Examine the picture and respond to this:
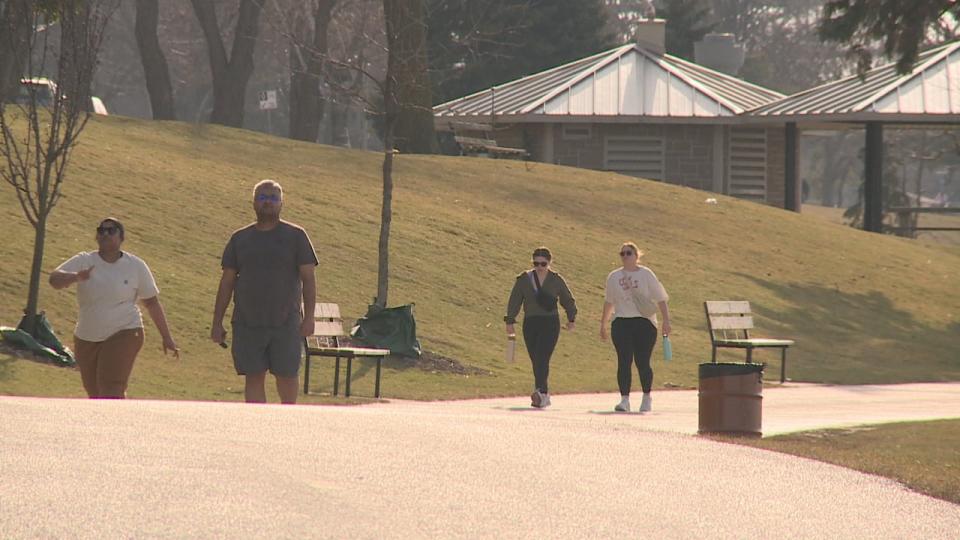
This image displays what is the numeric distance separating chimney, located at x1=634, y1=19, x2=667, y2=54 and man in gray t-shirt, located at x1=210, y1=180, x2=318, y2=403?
137 ft

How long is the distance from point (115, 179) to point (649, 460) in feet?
65.3

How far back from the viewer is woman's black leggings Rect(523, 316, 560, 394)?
18.4 meters

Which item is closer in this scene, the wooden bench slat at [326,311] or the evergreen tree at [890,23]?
the wooden bench slat at [326,311]

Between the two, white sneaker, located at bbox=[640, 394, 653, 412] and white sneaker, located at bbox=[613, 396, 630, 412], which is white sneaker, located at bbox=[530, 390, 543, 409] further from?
white sneaker, located at bbox=[640, 394, 653, 412]

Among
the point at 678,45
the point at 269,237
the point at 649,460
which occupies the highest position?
the point at 678,45

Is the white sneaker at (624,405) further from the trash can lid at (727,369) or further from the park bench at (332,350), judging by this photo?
the trash can lid at (727,369)

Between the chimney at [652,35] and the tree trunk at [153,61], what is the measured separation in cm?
1476

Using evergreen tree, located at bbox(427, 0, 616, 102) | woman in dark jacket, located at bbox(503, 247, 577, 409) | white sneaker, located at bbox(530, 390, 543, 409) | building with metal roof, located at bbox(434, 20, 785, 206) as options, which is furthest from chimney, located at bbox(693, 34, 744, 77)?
white sneaker, located at bbox(530, 390, 543, 409)

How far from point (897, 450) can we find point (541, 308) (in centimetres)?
522

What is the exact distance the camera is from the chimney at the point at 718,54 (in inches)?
2564

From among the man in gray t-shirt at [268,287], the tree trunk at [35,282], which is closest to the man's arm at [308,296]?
the man in gray t-shirt at [268,287]

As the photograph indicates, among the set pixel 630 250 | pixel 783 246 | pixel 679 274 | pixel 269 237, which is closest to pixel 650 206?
pixel 783 246

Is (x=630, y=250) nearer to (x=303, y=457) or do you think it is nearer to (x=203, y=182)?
(x=303, y=457)

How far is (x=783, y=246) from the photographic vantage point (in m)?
38.5
